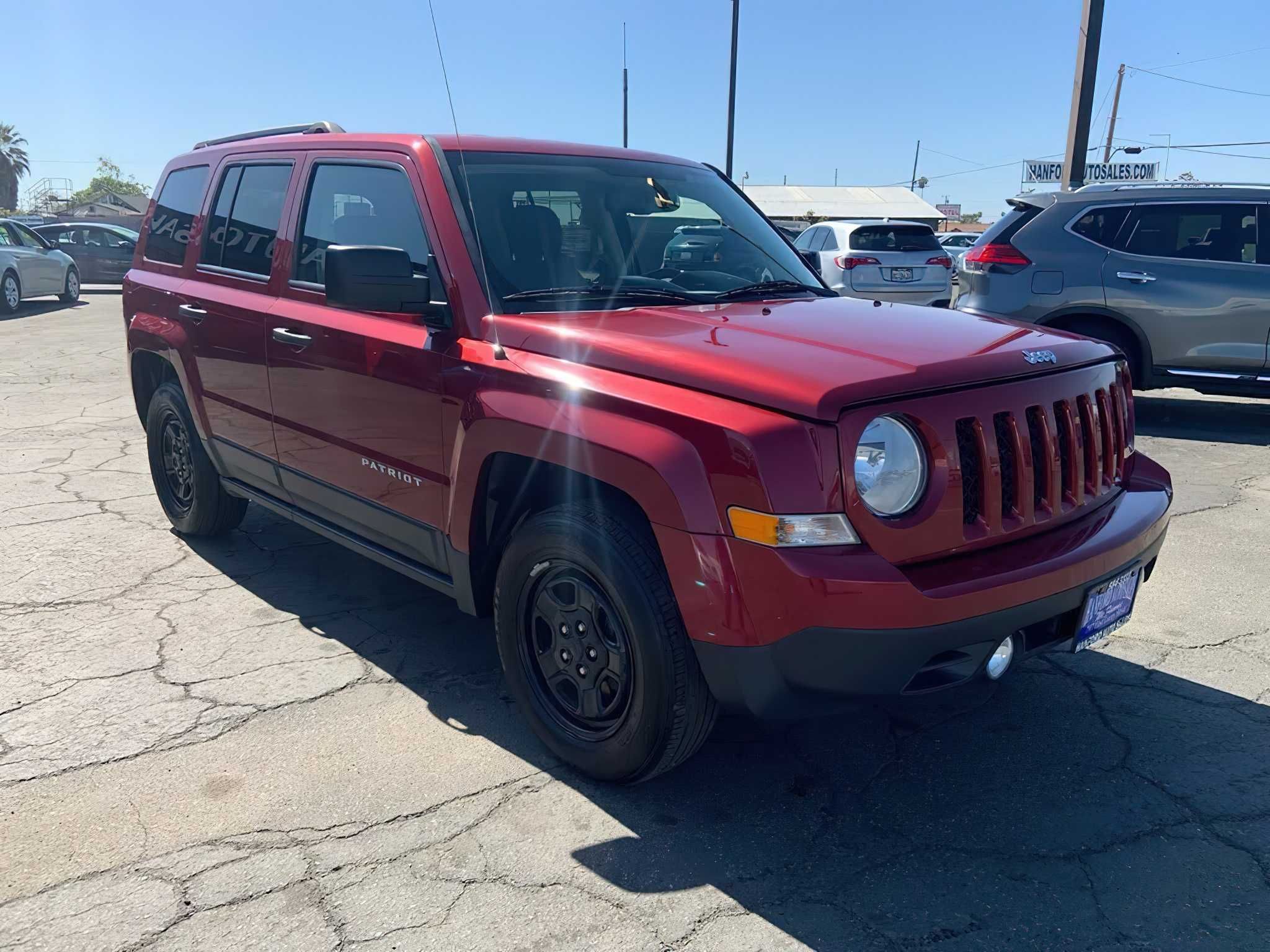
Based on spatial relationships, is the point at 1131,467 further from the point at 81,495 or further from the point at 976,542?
the point at 81,495

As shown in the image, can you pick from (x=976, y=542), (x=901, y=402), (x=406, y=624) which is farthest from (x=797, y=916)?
(x=406, y=624)

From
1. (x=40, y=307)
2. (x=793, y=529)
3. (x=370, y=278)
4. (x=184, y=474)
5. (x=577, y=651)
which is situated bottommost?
(x=40, y=307)

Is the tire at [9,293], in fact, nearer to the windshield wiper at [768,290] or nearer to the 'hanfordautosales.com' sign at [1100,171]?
the windshield wiper at [768,290]

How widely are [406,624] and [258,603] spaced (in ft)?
2.41

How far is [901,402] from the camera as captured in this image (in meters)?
2.58

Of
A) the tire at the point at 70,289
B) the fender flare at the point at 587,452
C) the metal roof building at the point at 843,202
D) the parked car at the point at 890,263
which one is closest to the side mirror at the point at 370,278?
the fender flare at the point at 587,452

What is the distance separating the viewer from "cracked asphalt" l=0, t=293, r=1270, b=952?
2.50 m

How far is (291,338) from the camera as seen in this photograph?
13.1 ft

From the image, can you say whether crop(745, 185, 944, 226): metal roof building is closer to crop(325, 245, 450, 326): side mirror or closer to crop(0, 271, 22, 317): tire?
crop(0, 271, 22, 317): tire

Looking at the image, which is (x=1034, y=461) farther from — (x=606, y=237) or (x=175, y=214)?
(x=175, y=214)

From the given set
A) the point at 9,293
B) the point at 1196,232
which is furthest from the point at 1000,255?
the point at 9,293

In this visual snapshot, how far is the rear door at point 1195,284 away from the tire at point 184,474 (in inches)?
255

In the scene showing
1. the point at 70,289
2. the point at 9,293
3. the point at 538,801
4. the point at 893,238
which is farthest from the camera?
the point at 70,289

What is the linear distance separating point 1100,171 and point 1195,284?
40.1 m
